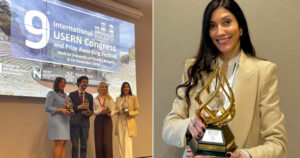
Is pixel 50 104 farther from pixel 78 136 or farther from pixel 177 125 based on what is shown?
pixel 177 125

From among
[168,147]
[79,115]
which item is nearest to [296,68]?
[168,147]

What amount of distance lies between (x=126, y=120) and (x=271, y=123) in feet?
16.3

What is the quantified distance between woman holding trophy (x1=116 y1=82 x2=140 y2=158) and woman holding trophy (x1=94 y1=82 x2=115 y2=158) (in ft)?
0.77

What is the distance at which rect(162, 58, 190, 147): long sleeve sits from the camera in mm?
1086

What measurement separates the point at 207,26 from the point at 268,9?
52 centimetres

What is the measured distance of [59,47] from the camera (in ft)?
17.8

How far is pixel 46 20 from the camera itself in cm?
524

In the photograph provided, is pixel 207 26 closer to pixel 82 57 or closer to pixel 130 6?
pixel 82 57

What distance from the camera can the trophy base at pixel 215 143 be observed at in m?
0.85

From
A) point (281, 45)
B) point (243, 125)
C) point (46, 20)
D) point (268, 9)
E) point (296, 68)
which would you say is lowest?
point (243, 125)

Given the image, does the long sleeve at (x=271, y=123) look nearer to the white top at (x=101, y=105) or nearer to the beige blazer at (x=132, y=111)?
the white top at (x=101, y=105)

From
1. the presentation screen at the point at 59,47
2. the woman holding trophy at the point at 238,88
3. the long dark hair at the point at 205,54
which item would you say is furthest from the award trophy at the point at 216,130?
the presentation screen at the point at 59,47

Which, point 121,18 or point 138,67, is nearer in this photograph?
point 121,18

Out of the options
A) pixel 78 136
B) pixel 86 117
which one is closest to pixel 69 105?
pixel 86 117
